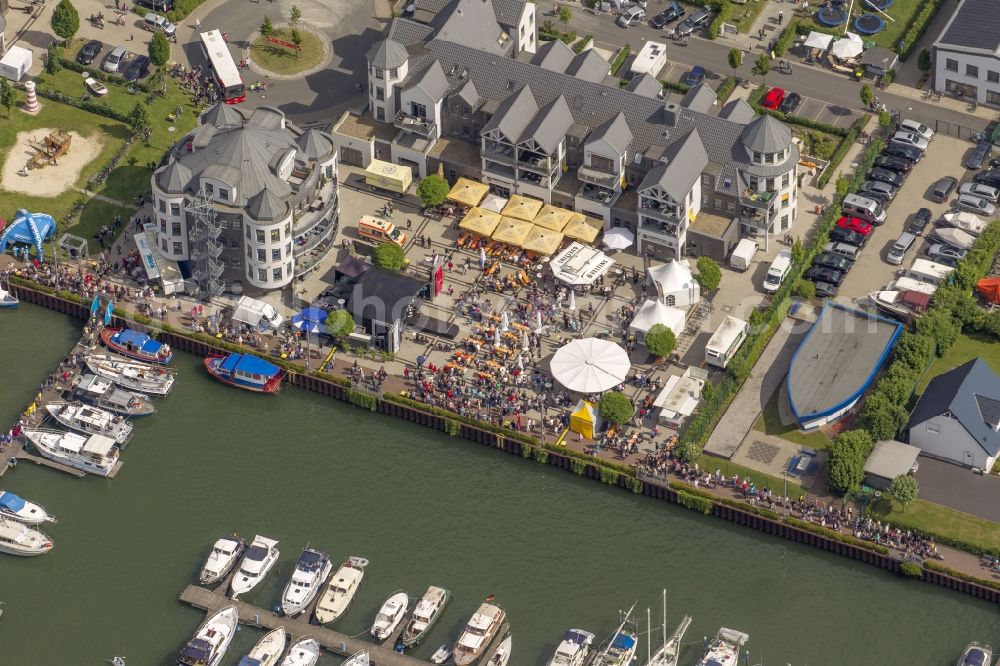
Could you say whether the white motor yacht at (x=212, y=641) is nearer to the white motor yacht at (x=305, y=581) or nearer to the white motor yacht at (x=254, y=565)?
the white motor yacht at (x=254, y=565)

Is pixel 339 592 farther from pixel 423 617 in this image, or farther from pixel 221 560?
pixel 221 560

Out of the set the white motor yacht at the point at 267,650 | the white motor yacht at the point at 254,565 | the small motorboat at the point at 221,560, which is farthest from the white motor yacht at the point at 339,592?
the small motorboat at the point at 221,560

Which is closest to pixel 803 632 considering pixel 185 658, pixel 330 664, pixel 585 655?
pixel 585 655

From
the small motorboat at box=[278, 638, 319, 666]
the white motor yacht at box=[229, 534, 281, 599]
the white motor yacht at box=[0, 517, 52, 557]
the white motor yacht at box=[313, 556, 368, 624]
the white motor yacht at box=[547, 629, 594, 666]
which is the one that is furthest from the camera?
the white motor yacht at box=[0, 517, 52, 557]

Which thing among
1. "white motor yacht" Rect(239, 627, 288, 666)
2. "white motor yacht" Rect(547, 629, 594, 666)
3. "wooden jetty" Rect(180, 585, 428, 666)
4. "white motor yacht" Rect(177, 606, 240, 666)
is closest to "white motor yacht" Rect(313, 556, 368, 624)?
"wooden jetty" Rect(180, 585, 428, 666)

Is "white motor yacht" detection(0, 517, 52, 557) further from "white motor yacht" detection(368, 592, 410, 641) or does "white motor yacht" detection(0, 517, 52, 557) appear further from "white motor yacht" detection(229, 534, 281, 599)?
"white motor yacht" detection(368, 592, 410, 641)

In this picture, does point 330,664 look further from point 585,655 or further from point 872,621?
point 872,621

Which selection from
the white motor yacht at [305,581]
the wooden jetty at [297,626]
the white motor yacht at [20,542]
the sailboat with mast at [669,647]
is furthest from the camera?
the white motor yacht at [20,542]
